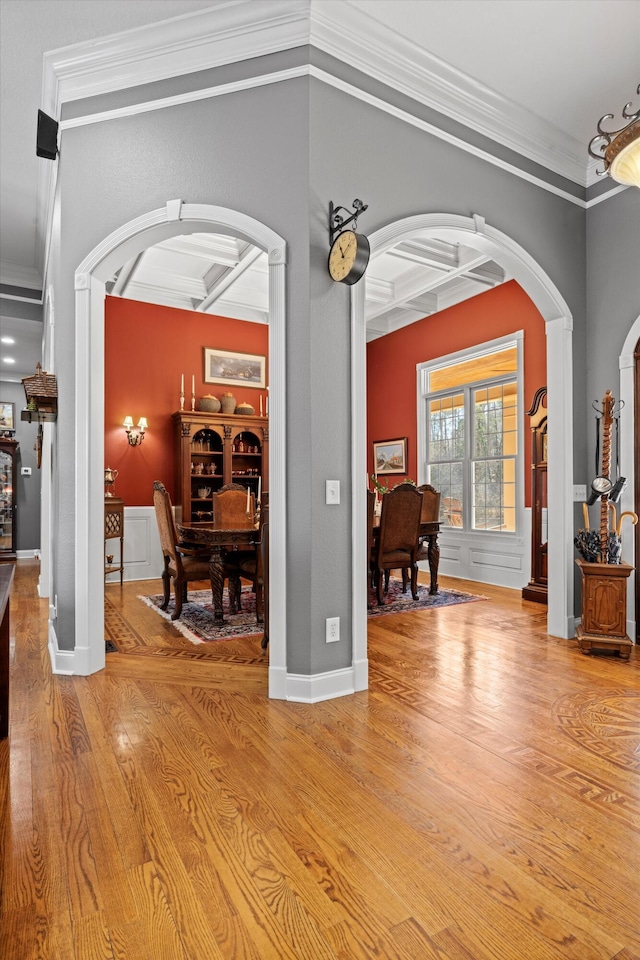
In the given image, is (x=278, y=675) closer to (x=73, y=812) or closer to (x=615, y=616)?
(x=73, y=812)

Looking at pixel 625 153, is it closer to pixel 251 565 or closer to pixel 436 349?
pixel 251 565

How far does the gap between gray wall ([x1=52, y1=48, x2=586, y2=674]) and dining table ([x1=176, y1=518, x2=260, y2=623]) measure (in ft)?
3.85

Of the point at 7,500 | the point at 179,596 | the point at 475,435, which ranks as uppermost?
the point at 475,435

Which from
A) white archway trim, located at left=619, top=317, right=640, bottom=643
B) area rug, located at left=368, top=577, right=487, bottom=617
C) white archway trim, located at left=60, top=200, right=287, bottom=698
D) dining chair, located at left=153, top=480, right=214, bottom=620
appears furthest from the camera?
area rug, located at left=368, top=577, right=487, bottom=617

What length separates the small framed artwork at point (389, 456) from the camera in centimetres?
784

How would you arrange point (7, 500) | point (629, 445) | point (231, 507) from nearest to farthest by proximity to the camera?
point (629, 445), point (231, 507), point (7, 500)

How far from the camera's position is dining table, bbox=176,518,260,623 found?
4.25 metres

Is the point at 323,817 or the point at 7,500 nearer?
the point at 323,817

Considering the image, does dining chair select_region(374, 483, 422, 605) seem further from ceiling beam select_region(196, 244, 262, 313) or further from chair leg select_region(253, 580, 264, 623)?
ceiling beam select_region(196, 244, 262, 313)

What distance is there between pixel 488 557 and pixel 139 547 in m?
4.19

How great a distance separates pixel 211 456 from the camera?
7.29 meters

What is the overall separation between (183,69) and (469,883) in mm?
3978

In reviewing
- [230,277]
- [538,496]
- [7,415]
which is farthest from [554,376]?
A: [7,415]

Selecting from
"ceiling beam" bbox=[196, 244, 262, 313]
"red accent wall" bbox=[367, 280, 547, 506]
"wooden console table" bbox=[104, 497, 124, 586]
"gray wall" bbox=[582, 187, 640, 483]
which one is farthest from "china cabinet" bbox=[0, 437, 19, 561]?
"gray wall" bbox=[582, 187, 640, 483]
